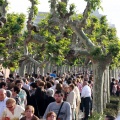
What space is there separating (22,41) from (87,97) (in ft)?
26.7

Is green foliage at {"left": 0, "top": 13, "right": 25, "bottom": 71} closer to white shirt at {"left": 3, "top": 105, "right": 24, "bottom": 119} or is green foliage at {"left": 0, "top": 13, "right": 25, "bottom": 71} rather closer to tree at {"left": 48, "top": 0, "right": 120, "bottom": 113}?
tree at {"left": 48, "top": 0, "right": 120, "bottom": 113}

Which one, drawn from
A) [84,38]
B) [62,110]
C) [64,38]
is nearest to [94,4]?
[84,38]

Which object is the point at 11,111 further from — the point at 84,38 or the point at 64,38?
the point at 64,38

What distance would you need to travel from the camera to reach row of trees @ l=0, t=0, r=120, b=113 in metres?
16.8

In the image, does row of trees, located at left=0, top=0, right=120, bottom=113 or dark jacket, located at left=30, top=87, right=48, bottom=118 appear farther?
row of trees, located at left=0, top=0, right=120, bottom=113

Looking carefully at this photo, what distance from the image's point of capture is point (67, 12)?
17938 mm

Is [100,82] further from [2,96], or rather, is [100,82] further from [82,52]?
[2,96]

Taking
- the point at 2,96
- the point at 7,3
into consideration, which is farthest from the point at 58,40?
the point at 2,96

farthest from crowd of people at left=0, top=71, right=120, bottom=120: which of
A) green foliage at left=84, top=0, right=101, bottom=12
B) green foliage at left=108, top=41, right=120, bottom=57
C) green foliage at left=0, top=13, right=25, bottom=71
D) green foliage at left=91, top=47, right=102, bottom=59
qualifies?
green foliage at left=0, top=13, right=25, bottom=71

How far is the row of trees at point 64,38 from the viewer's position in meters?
16.8

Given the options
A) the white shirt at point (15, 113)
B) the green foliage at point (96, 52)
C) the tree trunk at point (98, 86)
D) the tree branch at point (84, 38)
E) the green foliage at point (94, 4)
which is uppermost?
the green foliage at point (94, 4)

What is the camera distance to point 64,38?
72.2 feet

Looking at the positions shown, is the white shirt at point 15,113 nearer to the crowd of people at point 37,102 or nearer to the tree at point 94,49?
the crowd of people at point 37,102

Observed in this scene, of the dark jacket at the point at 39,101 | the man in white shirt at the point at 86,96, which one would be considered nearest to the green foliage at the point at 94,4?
the man in white shirt at the point at 86,96
